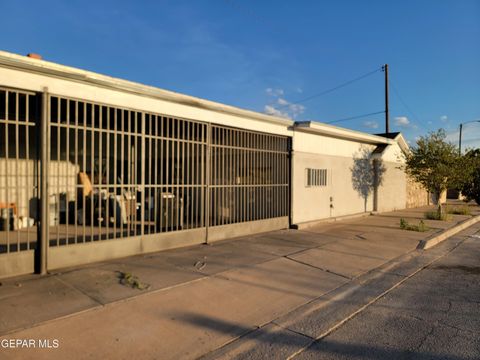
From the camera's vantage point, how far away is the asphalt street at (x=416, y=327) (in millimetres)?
3719

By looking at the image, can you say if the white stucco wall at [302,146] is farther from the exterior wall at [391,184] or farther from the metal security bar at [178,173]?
the metal security bar at [178,173]

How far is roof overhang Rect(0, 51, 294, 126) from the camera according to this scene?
5629 mm

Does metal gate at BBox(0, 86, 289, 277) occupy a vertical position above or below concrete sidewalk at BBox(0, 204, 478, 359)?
above

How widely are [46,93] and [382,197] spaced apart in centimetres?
1651

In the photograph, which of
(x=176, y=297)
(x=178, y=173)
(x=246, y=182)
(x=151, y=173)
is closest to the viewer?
(x=176, y=297)

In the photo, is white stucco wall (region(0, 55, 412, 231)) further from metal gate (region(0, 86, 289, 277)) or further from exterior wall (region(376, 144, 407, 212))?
metal gate (region(0, 86, 289, 277))

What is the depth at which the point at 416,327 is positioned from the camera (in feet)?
14.4

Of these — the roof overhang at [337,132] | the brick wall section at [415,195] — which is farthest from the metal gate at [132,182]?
the brick wall section at [415,195]

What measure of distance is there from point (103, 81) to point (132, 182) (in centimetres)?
207

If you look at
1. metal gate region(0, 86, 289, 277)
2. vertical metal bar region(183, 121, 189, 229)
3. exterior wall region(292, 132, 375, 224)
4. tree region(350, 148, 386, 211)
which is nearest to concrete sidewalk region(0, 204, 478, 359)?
metal gate region(0, 86, 289, 277)

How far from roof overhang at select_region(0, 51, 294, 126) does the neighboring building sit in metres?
0.02

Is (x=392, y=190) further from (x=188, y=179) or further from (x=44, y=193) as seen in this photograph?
(x=44, y=193)

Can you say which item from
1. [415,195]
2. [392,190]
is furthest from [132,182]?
[415,195]

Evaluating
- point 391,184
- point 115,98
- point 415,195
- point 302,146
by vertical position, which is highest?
point 115,98
